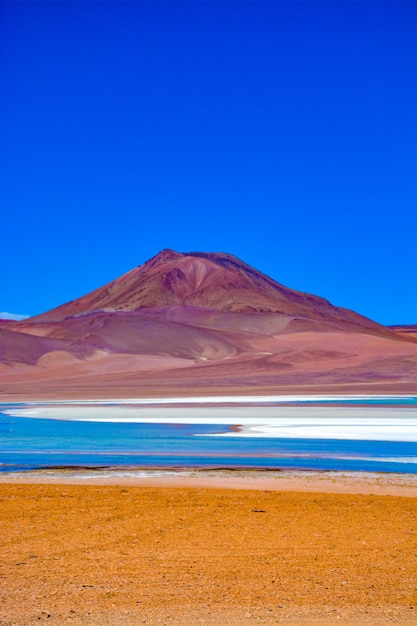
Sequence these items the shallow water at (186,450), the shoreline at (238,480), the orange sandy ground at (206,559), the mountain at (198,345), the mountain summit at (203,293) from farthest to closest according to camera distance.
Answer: the mountain summit at (203,293)
the mountain at (198,345)
the shallow water at (186,450)
the shoreline at (238,480)
the orange sandy ground at (206,559)

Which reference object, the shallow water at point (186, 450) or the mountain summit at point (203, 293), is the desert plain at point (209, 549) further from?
the mountain summit at point (203, 293)

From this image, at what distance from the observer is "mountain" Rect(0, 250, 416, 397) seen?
232ft

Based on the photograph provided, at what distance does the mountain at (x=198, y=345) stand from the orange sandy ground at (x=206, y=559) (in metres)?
47.7

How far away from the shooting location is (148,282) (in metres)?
169

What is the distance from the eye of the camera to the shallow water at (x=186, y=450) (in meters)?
16.6

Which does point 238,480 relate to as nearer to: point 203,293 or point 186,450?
point 186,450

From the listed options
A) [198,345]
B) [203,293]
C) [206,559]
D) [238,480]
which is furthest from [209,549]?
[203,293]

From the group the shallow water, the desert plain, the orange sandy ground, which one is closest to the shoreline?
the desert plain

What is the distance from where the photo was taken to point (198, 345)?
10456 cm

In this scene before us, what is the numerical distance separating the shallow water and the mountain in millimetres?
33082

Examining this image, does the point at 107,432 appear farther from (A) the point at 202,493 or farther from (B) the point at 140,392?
(B) the point at 140,392

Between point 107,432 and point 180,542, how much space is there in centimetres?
1719

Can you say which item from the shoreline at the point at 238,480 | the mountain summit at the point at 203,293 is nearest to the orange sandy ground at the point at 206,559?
the shoreline at the point at 238,480

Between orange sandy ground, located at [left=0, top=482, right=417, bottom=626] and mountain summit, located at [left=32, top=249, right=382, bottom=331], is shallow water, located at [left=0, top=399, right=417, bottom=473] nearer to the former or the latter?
orange sandy ground, located at [left=0, top=482, right=417, bottom=626]
